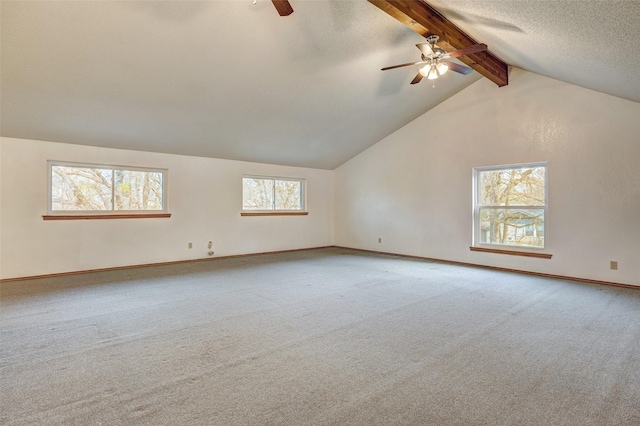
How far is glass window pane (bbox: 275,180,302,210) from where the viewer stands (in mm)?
7633

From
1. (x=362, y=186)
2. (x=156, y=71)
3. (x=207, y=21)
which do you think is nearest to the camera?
(x=207, y=21)

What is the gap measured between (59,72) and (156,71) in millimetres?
960

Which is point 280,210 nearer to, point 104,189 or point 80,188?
point 104,189

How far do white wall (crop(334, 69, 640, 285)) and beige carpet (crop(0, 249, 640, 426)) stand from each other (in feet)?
2.63

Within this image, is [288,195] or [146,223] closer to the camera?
[146,223]

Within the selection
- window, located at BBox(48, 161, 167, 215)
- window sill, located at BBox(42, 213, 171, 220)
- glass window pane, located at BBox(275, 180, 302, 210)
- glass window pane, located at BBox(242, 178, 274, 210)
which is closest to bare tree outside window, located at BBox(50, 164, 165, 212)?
window, located at BBox(48, 161, 167, 215)

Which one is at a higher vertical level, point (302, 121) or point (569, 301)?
point (302, 121)

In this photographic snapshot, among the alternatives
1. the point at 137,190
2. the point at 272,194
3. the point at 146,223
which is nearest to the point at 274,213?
the point at 272,194

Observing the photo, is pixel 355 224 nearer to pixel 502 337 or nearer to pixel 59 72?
pixel 502 337

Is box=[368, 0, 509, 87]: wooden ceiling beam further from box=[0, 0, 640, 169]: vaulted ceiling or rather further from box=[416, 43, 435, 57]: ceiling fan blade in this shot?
box=[416, 43, 435, 57]: ceiling fan blade

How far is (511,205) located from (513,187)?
0.29 metres

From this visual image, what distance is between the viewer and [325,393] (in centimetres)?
191

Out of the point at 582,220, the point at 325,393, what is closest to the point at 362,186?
the point at 582,220

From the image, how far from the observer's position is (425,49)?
3.51 metres
